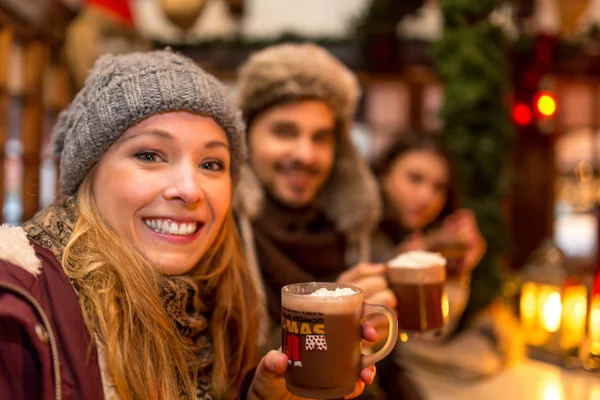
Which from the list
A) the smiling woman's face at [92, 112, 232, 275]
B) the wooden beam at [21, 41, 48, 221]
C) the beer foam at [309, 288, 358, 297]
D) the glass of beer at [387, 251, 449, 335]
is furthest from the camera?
the wooden beam at [21, 41, 48, 221]

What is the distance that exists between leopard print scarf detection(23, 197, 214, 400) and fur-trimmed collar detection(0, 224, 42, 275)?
91 millimetres

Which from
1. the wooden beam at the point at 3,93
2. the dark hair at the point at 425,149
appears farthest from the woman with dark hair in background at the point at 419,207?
the wooden beam at the point at 3,93

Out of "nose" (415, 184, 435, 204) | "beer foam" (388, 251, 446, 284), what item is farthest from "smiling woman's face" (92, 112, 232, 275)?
"nose" (415, 184, 435, 204)

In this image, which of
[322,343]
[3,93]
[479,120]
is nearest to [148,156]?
[322,343]

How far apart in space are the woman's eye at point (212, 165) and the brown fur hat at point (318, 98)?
560 mm

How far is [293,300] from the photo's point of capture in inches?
36.3

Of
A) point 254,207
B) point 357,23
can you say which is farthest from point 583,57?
point 254,207

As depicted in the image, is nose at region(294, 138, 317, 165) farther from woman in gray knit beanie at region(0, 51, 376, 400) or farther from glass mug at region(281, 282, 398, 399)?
glass mug at region(281, 282, 398, 399)

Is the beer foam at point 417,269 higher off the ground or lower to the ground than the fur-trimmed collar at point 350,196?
lower

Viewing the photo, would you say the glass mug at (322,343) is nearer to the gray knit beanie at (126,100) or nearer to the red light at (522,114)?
the gray knit beanie at (126,100)

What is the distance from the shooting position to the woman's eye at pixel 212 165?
1.14m

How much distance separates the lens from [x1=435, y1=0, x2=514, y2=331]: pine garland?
226 centimetres

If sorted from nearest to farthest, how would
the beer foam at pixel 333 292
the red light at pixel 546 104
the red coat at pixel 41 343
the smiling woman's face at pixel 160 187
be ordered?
the red coat at pixel 41 343
the beer foam at pixel 333 292
the smiling woman's face at pixel 160 187
the red light at pixel 546 104

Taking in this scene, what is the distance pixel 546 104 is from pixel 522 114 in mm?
168
